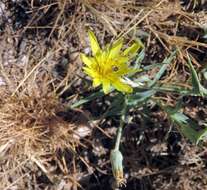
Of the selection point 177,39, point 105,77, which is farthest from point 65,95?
point 177,39

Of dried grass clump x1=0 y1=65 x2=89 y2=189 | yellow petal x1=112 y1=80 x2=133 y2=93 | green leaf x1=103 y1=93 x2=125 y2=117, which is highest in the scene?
yellow petal x1=112 y1=80 x2=133 y2=93

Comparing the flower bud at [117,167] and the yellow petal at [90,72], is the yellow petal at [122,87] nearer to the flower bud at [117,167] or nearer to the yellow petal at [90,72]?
the yellow petal at [90,72]

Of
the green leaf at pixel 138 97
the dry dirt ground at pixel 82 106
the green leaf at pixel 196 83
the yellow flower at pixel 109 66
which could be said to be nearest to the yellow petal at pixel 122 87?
the yellow flower at pixel 109 66

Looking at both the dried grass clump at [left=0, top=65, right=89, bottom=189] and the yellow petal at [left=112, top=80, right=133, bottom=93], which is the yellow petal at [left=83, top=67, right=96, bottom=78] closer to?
the yellow petal at [left=112, top=80, right=133, bottom=93]

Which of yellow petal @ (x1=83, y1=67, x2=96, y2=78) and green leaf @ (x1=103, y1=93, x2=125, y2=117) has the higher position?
yellow petal @ (x1=83, y1=67, x2=96, y2=78)

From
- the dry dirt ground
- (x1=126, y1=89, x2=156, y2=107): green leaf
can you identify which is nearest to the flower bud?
(x1=126, y1=89, x2=156, y2=107): green leaf

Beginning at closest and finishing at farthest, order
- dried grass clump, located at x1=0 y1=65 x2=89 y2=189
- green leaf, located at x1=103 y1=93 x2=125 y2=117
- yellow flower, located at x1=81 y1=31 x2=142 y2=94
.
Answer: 1. yellow flower, located at x1=81 y1=31 x2=142 y2=94
2. green leaf, located at x1=103 y1=93 x2=125 y2=117
3. dried grass clump, located at x1=0 y1=65 x2=89 y2=189

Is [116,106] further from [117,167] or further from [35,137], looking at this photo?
[35,137]

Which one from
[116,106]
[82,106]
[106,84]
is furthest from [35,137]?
[106,84]
